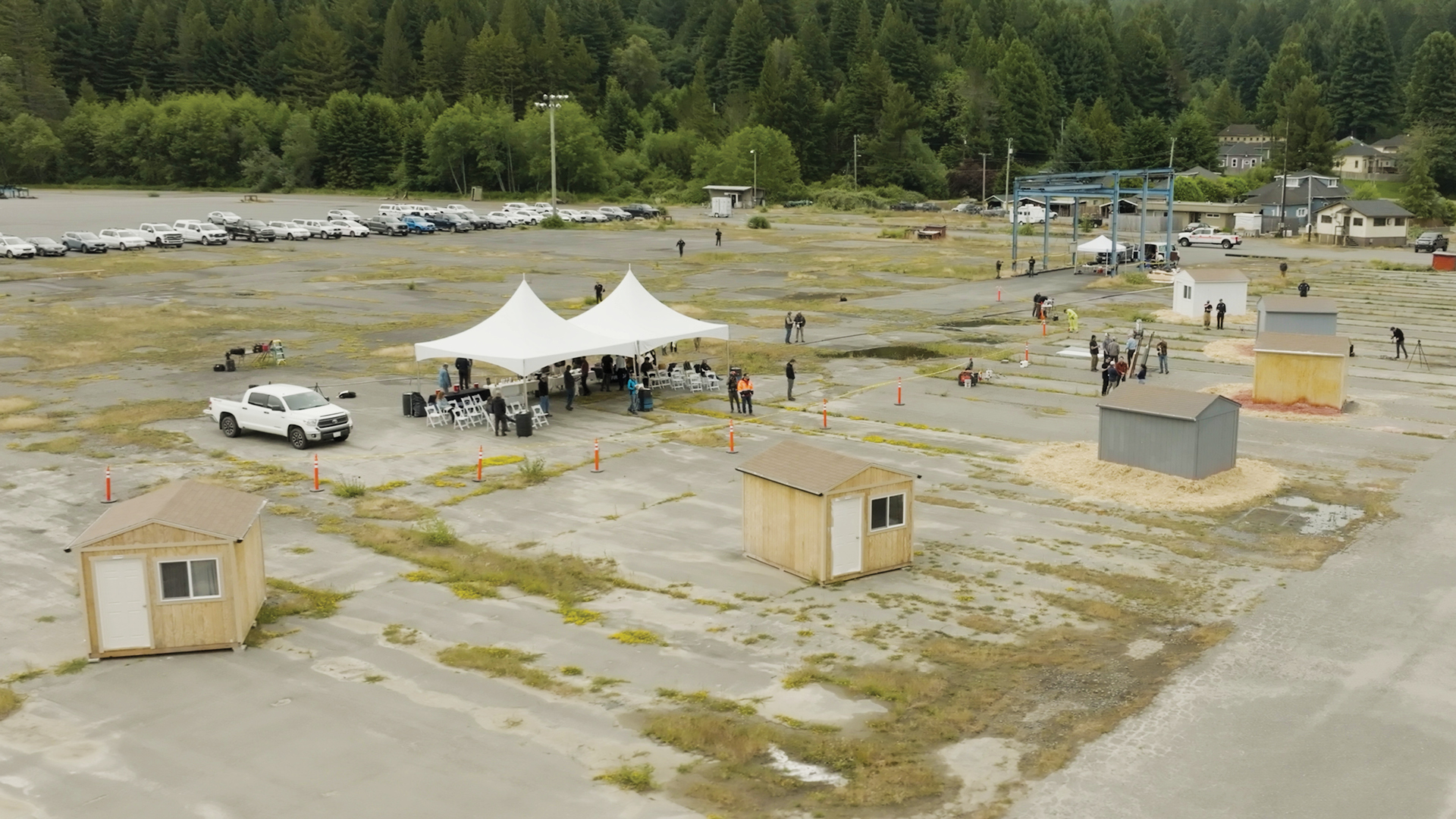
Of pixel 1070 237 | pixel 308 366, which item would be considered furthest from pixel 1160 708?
pixel 1070 237

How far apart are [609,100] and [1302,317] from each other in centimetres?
14089

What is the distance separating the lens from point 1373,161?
152250 millimetres

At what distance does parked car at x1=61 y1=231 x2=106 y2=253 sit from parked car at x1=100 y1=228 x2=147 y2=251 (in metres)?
0.59

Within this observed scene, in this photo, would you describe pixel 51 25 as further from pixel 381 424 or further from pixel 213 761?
pixel 213 761

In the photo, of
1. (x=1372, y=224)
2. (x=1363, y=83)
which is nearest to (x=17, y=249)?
(x=1372, y=224)

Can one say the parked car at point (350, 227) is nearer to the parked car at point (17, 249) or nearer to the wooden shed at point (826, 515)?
the parked car at point (17, 249)

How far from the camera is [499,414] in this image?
31.3 m

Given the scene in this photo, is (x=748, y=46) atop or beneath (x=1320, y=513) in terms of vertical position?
atop

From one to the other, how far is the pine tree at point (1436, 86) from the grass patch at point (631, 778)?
15486 centimetres

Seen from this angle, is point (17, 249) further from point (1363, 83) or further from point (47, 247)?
point (1363, 83)

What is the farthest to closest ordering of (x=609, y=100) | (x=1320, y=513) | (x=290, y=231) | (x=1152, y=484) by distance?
1. (x=609, y=100)
2. (x=290, y=231)
3. (x=1152, y=484)
4. (x=1320, y=513)

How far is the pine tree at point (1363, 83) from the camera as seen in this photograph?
178 meters

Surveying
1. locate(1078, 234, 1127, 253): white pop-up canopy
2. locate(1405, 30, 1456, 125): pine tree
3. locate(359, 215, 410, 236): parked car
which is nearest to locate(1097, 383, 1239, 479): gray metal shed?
locate(1078, 234, 1127, 253): white pop-up canopy

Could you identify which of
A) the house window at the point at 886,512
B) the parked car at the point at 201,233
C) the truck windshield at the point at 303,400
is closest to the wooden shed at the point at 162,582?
the house window at the point at 886,512
